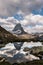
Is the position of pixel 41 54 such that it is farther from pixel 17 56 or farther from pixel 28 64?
pixel 28 64

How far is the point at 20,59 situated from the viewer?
132250 millimetres

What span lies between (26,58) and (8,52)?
91.7 feet

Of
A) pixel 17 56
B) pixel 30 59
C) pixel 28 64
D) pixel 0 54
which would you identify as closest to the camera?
pixel 28 64

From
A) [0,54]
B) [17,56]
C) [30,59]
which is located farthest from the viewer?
[0,54]

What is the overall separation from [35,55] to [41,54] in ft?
19.9

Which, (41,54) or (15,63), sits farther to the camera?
(41,54)

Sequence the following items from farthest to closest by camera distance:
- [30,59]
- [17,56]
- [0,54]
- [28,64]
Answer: [0,54]
[17,56]
[30,59]
[28,64]

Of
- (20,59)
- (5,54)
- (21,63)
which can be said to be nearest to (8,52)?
(5,54)

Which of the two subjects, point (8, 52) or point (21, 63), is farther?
point (8, 52)

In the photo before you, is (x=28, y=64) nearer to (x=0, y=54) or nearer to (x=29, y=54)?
(x=29, y=54)

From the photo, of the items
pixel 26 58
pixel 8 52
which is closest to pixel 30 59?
pixel 26 58

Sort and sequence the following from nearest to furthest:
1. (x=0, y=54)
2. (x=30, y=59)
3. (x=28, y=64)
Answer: (x=28, y=64)
(x=30, y=59)
(x=0, y=54)

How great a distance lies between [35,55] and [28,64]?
29.4 meters

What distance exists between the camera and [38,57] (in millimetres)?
137250
